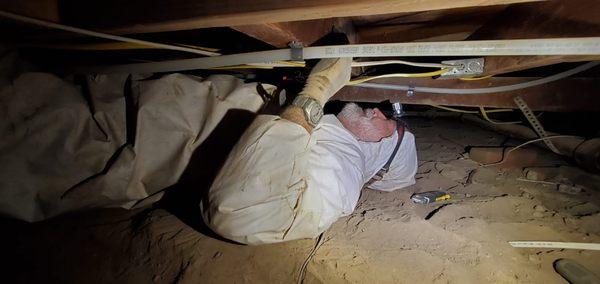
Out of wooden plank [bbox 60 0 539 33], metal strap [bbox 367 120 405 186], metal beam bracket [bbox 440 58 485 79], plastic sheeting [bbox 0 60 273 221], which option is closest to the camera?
wooden plank [bbox 60 0 539 33]

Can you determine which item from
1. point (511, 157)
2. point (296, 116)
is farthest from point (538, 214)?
point (296, 116)

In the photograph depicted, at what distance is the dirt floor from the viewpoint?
126cm

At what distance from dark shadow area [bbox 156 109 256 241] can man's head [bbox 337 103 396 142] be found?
27.8 inches

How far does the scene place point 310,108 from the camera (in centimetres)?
94

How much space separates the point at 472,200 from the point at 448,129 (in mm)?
2276

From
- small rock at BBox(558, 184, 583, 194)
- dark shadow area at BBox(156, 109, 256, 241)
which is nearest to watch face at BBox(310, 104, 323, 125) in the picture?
dark shadow area at BBox(156, 109, 256, 241)

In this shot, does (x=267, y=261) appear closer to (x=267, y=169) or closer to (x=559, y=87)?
(x=267, y=169)

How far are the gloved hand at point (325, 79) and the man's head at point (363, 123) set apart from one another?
2.28 ft

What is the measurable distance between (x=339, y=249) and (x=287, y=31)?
1.08m

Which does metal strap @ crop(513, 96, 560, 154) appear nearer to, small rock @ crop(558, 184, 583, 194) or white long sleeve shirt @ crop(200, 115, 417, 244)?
small rock @ crop(558, 184, 583, 194)

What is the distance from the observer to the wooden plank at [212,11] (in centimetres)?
70

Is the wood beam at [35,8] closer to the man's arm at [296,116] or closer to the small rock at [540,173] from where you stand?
the man's arm at [296,116]

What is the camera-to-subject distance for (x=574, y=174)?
2447mm

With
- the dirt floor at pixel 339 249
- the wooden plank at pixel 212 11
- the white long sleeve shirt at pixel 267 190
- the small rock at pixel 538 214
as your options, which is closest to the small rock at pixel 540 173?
the dirt floor at pixel 339 249
